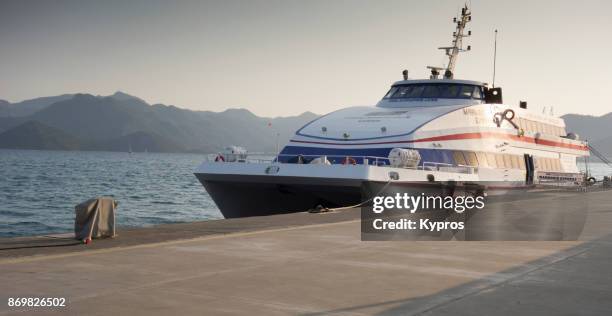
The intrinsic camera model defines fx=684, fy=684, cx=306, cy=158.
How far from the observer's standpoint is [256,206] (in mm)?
25812

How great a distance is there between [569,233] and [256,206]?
1218 cm

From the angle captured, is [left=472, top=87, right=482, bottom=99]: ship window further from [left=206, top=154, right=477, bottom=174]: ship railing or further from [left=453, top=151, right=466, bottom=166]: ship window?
[left=206, top=154, right=477, bottom=174]: ship railing

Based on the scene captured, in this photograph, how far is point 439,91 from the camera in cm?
3334

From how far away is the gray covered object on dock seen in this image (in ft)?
42.4

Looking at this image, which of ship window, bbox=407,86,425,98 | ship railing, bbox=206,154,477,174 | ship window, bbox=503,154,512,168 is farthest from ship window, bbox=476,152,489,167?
ship window, bbox=407,86,425,98

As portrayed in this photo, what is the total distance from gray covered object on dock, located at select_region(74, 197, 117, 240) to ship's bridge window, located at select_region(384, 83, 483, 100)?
2243cm

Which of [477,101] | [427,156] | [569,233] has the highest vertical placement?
[477,101]

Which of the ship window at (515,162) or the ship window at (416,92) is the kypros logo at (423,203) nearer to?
the ship window at (515,162)

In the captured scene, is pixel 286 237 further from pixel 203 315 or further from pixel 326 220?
pixel 203 315

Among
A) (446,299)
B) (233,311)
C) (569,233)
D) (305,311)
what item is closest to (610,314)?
(446,299)

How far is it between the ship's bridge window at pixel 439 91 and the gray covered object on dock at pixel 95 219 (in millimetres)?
22430

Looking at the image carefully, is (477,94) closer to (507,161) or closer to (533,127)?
(507,161)

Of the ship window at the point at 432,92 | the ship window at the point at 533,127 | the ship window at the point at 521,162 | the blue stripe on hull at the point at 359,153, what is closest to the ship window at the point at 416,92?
the ship window at the point at 432,92

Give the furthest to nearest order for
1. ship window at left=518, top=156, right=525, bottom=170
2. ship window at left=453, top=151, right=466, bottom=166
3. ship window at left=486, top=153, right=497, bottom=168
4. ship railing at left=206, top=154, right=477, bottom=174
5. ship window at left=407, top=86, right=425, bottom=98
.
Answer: ship window at left=518, top=156, right=525, bottom=170 → ship window at left=407, top=86, right=425, bottom=98 → ship window at left=486, top=153, right=497, bottom=168 → ship window at left=453, top=151, right=466, bottom=166 → ship railing at left=206, top=154, right=477, bottom=174
